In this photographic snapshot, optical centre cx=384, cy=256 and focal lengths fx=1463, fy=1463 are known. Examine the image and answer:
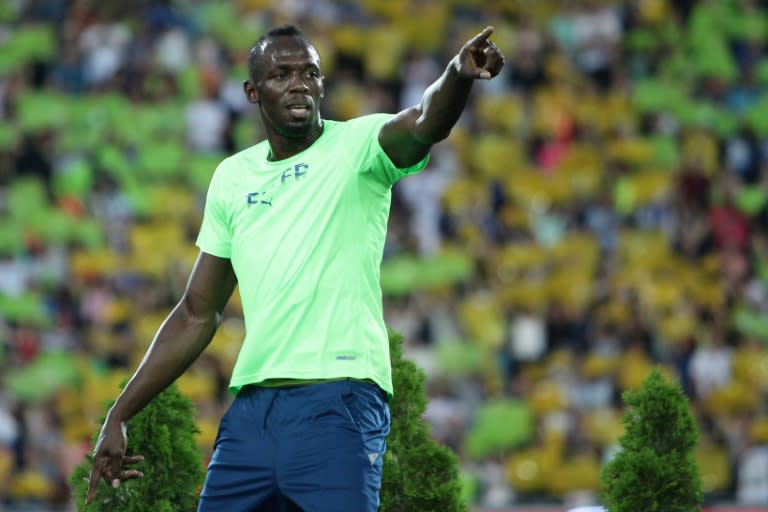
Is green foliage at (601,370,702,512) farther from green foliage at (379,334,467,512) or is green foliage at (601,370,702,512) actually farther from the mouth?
the mouth

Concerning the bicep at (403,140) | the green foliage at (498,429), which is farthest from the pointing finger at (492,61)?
the green foliage at (498,429)

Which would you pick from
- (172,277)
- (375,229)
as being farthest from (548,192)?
(375,229)

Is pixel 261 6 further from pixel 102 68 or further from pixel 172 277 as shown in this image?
pixel 172 277

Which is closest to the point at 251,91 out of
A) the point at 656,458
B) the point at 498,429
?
the point at 656,458

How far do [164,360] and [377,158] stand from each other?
94 centimetres

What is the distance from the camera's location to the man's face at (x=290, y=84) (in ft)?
14.1

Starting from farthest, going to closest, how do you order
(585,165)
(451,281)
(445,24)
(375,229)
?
(445,24), (585,165), (451,281), (375,229)

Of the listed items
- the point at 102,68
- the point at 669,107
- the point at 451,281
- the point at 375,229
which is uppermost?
the point at 102,68

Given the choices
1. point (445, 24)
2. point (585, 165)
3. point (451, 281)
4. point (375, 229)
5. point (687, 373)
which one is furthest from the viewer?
point (445, 24)

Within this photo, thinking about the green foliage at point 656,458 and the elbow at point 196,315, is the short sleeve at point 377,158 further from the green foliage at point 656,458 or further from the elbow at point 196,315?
the green foliage at point 656,458

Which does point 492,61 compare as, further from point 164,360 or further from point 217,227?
point 164,360

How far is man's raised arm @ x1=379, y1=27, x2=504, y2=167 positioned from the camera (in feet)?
12.7

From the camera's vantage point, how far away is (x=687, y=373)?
10867 millimetres

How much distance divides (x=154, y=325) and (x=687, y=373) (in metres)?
4.26
